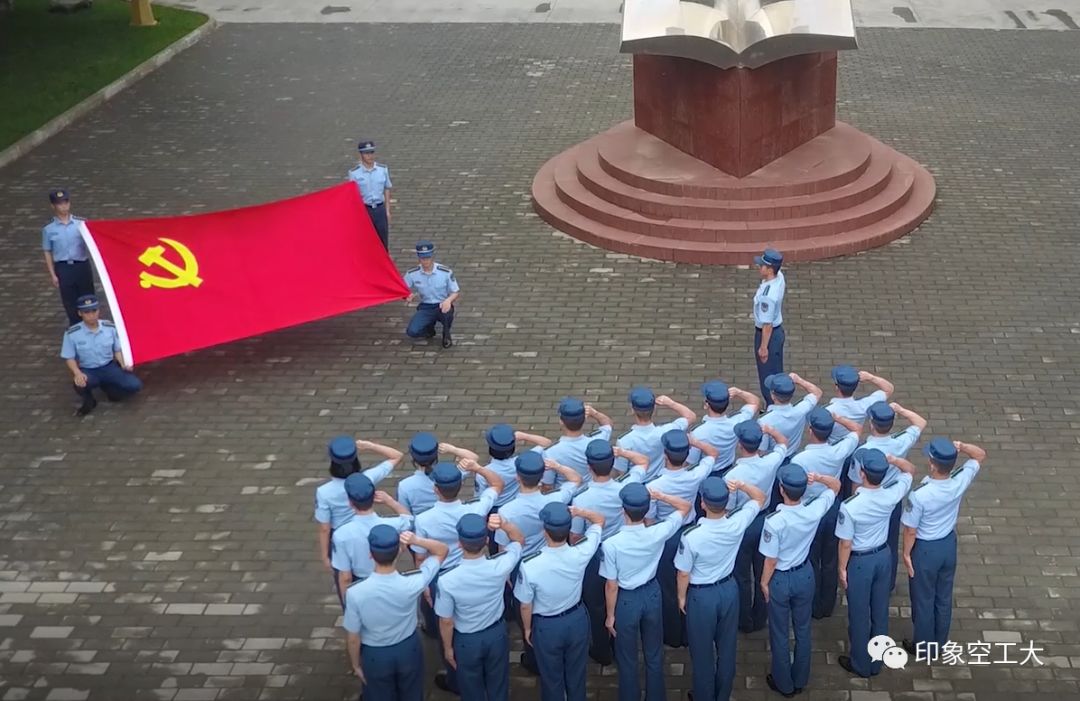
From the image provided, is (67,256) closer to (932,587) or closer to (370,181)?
(370,181)

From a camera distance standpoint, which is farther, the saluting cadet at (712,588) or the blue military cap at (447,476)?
the blue military cap at (447,476)

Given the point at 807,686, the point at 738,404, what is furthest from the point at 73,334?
the point at 807,686

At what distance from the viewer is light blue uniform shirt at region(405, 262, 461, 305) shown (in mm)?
9641

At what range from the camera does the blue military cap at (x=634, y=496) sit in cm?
562

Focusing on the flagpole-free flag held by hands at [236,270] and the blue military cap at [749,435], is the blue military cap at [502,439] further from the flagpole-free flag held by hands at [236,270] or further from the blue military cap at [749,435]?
the flagpole-free flag held by hands at [236,270]

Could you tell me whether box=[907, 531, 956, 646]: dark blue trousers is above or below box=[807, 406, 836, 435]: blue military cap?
below

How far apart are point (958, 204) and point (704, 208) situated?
3059 mm

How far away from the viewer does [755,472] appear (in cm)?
626

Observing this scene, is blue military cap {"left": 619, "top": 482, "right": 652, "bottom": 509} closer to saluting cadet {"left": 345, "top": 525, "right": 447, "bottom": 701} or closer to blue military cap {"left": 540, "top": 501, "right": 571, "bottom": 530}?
blue military cap {"left": 540, "top": 501, "right": 571, "bottom": 530}

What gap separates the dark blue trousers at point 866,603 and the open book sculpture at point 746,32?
662cm

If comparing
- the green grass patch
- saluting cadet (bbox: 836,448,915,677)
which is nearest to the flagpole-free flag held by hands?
saluting cadet (bbox: 836,448,915,677)

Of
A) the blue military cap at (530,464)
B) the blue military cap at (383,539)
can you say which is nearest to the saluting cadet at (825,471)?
the blue military cap at (530,464)

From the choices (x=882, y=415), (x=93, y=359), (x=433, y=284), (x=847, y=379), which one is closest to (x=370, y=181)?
(x=433, y=284)

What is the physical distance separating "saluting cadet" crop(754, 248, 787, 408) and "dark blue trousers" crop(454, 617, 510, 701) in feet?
11.4
